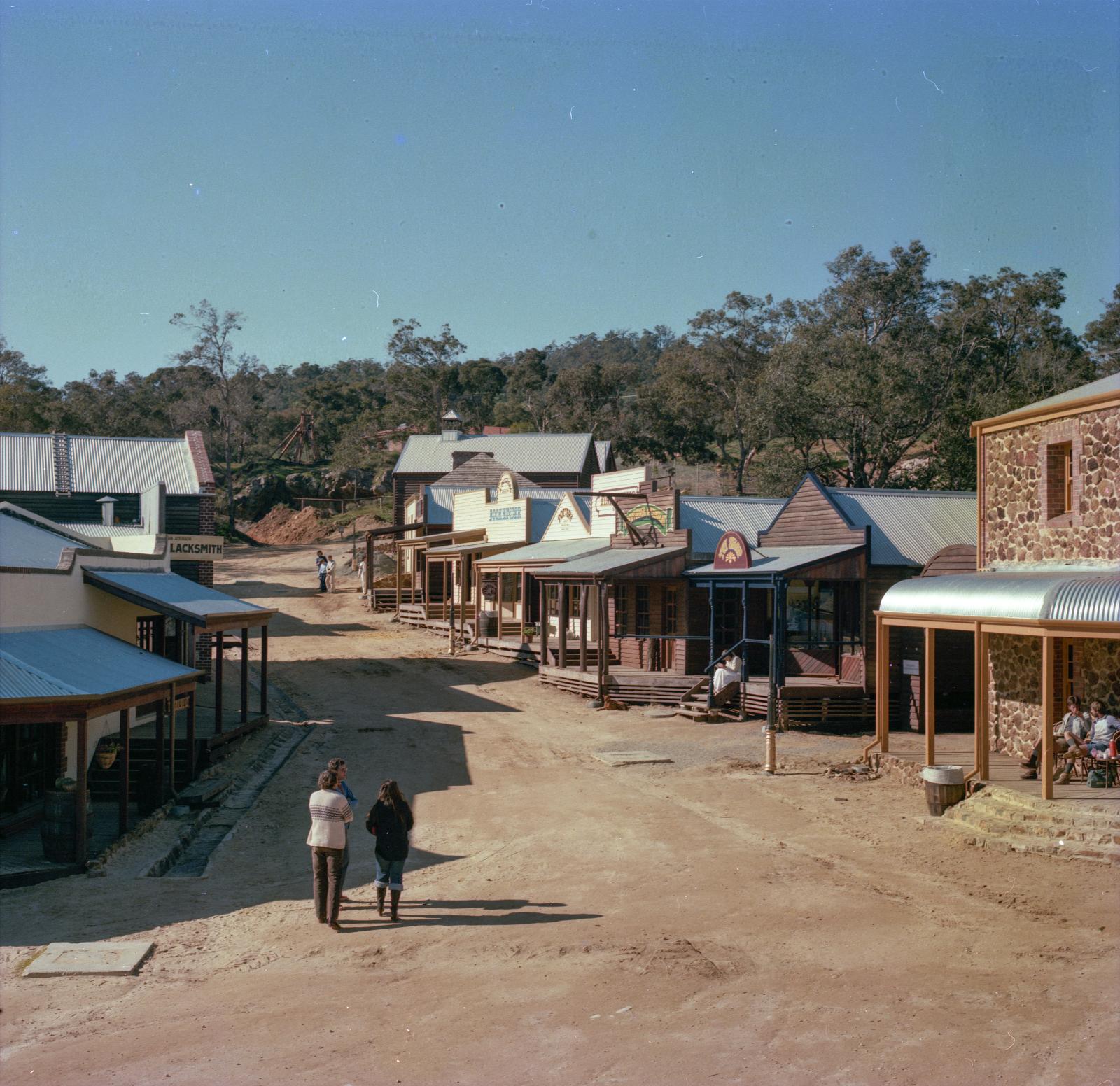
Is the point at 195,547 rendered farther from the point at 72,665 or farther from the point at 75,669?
the point at 75,669

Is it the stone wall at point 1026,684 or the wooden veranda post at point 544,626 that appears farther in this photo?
the wooden veranda post at point 544,626

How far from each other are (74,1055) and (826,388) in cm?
3952

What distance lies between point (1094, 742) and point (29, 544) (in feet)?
54.7

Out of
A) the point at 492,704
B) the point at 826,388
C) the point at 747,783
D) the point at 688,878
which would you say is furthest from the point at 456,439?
the point at 688,878

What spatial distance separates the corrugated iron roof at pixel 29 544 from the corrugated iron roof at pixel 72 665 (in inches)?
43.7

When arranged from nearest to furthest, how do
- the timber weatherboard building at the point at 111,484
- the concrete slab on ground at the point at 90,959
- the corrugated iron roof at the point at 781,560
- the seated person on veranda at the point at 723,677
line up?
the concrete slab on ground at the point at 90,959
the corrugated iron roof at the point at 781,560
the seated person on veranda at the point at 723,677
the timber weatherboard building at the point at 111,484

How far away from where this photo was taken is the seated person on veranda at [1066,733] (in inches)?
585

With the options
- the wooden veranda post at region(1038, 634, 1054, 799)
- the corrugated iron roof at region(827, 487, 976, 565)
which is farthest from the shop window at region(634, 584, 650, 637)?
the wooden veranda post at region(1038, 634, 1054, 799)

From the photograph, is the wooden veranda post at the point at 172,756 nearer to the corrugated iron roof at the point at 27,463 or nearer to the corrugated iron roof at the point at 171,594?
the corrugated iron roof at the point at 171,594

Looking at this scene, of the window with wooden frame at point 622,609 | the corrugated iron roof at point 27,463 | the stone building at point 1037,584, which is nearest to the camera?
the stone building at point 1037,584

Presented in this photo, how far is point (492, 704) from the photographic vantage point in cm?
2589

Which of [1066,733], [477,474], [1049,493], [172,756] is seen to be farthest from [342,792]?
[477,474]

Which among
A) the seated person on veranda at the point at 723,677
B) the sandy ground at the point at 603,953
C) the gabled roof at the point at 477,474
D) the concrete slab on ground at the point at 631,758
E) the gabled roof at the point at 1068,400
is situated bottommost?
the concrete slab on ground at the point at 631,758

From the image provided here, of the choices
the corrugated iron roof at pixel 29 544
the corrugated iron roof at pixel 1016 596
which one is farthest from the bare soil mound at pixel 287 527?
the corrugated iron roof at pixel 1016 596
